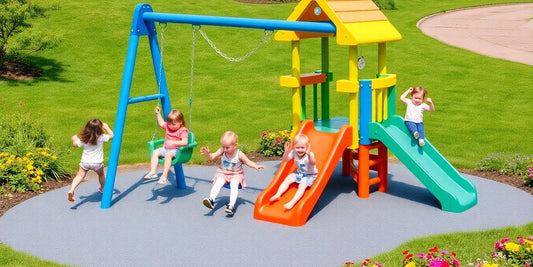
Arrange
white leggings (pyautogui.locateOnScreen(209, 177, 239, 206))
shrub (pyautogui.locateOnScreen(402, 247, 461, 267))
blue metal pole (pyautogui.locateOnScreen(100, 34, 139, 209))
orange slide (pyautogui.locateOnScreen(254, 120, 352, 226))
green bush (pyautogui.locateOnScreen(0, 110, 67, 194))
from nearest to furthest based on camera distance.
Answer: shrub (pyautogui.locateOnScreen(402, 247, 461, 267)), orange slide (pyautogui.locateOnScreen(254, 120, 352, 226)), white leggings (pyautogui.locateOnScreen(209, 177, 239, 206)), blue metal pole (pyautogui.locateOnScreen(100, 34, 139, 209)), green bush (pyautogui.locateOnScreen(0, 110, 67, 194))

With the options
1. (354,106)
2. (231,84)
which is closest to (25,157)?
(354,106)

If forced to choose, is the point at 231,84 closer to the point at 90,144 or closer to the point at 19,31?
the point at 19,31

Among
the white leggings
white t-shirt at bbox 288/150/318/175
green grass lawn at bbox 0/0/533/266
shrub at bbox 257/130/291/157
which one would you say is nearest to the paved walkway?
green grass lawn at bbox 0/0/533/266

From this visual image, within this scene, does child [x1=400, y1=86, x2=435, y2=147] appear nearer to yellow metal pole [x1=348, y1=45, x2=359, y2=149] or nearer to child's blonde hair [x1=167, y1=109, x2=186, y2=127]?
yellow metal pole [x1=348, y1=45, x2=359, y2=149]

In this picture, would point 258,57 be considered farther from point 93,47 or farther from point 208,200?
point 208,200

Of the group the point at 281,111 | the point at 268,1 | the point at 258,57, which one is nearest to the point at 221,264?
the point at 281,111

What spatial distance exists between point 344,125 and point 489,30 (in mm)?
20901

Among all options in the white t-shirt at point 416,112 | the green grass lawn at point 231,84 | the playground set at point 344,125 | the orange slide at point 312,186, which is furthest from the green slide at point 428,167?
the green grass lawn at point 231,84

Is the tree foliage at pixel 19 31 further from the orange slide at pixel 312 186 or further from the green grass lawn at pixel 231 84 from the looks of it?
the orange slide at pixel 312 186

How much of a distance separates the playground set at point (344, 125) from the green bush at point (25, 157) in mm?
1736

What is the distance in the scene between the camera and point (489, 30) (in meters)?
28.7

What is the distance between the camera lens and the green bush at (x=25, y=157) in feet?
34.9

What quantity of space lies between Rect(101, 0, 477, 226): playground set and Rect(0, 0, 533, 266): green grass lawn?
176 cm

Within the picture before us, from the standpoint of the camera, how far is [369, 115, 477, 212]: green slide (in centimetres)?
924
